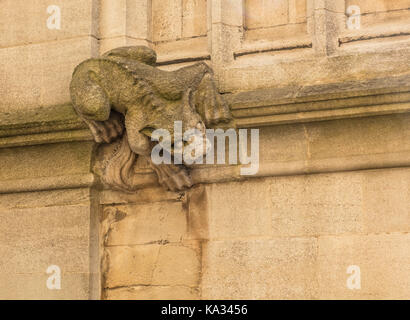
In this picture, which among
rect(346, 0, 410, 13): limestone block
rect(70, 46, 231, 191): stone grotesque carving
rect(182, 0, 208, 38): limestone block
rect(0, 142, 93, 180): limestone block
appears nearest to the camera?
rect(70, 46, 231, 191): stone grotesque carving

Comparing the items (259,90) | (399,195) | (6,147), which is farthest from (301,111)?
(6,147)

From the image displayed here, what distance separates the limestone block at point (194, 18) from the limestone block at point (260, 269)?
1188 millimetres

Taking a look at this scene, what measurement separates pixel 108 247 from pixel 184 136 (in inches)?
31.3

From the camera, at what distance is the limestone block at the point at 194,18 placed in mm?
5332

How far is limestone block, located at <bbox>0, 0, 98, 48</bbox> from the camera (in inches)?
213

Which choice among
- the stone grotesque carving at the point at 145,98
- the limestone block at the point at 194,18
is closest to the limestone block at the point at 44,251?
the stone grotesque carving at the point at 145,98

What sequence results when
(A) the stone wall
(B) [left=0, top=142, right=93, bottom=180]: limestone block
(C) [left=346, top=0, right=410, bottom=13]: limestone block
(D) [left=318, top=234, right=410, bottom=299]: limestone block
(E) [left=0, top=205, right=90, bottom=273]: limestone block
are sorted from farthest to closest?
(B) [left=0, top=142, right=93, bottom=180]: limestone block, (E) [left=0, top=205, right=90, bottom=273]: limestone block, (C) [left=346, top=0, right=410, bottom=13]: limestone block, (A) the stone wall, (D) [left=318, top=234, right=410, bottom=299]: limestone block

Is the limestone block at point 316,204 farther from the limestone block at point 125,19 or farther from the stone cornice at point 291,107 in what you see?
the limestone block at point 125,19

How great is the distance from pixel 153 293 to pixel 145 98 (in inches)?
39.4

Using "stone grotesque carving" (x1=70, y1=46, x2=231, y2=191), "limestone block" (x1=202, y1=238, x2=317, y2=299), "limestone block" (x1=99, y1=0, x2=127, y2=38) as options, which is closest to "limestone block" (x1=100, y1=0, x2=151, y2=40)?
"limestone block" (x1=99, y1=0, x2=127, y2=38)

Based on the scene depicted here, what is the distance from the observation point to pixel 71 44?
539 cm

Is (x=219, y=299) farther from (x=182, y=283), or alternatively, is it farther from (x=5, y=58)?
(x=5, y=58)

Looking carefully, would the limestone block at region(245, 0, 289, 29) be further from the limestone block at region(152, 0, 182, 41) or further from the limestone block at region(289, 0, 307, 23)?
the limestone block at region(152, 0, 182, 41)

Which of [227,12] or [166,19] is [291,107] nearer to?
[227,12]
